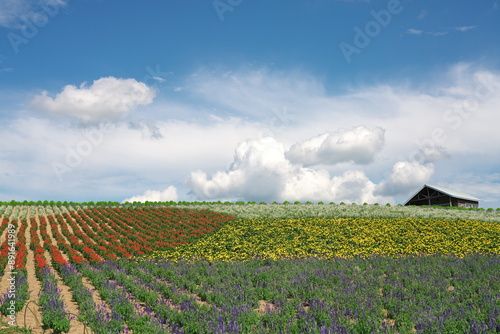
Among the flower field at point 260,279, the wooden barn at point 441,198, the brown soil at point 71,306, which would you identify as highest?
the wooden barn at point 441,198

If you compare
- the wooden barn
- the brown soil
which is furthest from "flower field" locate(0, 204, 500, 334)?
the wooden barn

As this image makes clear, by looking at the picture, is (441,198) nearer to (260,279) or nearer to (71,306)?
(260,279)

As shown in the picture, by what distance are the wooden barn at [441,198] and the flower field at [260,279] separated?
2349cm

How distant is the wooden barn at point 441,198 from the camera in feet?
164

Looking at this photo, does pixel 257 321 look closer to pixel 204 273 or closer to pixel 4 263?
pixel 204 273

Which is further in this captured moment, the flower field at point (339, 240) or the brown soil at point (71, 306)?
the flower field at point (339, 240)

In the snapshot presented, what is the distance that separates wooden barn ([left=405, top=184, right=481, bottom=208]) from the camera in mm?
49991

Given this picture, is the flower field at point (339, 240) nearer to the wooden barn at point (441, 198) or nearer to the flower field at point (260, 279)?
the flower field at point (260, 279)

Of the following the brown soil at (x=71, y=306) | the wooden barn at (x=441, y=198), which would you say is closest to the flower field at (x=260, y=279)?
the brown soil at (x=71, y=306)

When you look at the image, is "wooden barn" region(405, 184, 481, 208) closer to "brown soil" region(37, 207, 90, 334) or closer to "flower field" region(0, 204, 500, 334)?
"flower field" region(0, 204, 500, 334)

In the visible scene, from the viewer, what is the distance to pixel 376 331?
7.41 m

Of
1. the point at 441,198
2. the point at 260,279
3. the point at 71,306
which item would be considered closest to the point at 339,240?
the point at 260,279

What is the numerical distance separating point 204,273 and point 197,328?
615 cm

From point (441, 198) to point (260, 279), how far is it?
47401 mm
